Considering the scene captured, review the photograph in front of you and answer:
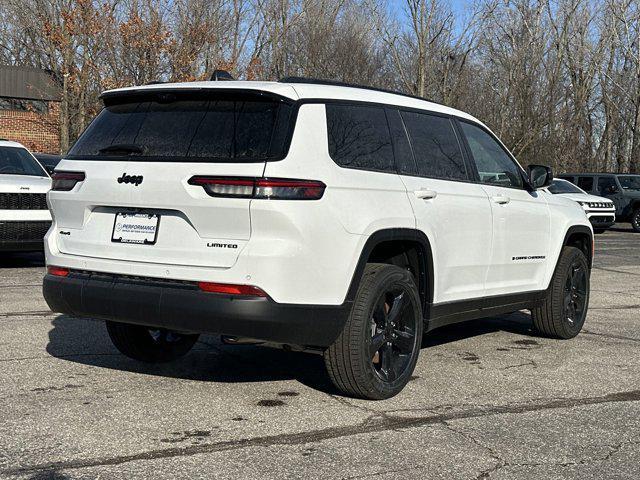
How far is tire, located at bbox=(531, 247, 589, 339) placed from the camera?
7.71m

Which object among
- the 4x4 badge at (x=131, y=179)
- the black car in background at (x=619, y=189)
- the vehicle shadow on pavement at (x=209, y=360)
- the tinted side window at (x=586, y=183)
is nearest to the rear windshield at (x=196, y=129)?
the 4x4 badge at (x=131, y=179)

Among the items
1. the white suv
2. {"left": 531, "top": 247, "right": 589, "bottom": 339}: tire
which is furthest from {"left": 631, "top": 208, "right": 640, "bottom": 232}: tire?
the white suv

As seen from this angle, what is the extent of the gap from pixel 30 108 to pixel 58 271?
3117cm

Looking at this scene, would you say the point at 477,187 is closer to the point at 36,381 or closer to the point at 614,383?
the point at 614,383

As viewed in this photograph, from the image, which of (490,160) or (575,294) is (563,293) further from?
(490,160)

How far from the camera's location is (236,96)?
5.09 meters

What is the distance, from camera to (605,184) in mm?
28562

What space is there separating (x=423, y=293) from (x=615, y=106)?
43.1 m

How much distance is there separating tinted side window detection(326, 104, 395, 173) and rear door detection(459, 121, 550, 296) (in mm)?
1186

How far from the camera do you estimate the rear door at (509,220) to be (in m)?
6.71

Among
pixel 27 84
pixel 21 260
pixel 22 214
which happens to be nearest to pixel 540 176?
pixel 22 214

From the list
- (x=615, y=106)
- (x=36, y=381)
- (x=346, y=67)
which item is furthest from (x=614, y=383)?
(x=615, y=106)

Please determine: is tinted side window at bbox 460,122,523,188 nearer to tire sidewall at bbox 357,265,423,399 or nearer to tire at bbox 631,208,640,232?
tire sidewall at bbox 357,265,423,399

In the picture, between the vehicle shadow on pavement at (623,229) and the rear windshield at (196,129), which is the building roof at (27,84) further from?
the rear windshield at (196,129)
